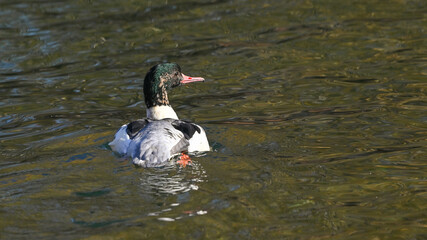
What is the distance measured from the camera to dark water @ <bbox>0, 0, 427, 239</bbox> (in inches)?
279

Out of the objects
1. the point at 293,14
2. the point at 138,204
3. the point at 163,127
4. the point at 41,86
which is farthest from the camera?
the point at 293,14

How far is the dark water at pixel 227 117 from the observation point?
7.09 m

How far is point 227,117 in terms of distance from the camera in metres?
11.2

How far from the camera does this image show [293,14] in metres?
16.7

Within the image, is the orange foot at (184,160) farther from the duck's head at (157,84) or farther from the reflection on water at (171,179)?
the duck's head at (157,84)

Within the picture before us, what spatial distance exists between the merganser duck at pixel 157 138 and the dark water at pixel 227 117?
187mm

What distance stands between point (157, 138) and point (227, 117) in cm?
245

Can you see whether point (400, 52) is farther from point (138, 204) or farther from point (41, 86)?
point (138, 204)

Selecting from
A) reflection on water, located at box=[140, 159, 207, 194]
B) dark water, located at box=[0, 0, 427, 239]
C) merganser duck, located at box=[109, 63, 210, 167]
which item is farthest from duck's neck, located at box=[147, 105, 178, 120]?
reflection on water, located at box=[140, 159, 207, 194]

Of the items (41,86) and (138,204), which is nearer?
(138,204)

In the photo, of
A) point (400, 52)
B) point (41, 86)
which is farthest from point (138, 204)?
point (400, 52)

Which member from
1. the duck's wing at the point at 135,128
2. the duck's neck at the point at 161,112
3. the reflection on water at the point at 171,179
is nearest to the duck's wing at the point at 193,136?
the duck's wing at the point at 135,128

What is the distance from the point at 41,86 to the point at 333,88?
207 inches

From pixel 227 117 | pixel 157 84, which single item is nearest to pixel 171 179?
pixel 157 84
